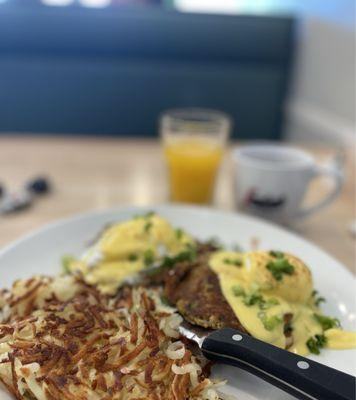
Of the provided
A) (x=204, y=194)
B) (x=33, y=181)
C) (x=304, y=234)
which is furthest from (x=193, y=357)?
(x=33, y=181)

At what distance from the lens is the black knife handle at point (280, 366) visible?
2.45 ft

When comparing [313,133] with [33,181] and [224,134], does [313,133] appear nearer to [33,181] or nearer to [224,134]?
[224,134]

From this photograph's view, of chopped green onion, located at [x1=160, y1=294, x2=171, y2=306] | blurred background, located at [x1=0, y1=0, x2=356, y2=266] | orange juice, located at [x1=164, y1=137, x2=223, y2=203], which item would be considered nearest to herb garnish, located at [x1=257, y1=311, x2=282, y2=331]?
chopped green onion, located at [x1=160, y1=294, x2=171, y2=306]

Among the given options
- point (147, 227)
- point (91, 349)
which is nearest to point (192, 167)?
point (147, 227)

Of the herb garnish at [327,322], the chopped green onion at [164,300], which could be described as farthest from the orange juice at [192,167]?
the herb garnish at [327,322]

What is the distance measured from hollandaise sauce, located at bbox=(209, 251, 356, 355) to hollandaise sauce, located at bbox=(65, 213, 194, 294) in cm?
18

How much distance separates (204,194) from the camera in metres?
1.82

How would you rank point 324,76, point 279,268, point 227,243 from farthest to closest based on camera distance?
point 324,76, point 227,243, point 279,268

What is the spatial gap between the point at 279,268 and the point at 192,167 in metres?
0.76

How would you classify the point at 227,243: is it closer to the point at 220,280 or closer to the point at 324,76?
the point at 220,280

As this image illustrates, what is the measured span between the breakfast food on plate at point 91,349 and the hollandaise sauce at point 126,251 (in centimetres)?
11

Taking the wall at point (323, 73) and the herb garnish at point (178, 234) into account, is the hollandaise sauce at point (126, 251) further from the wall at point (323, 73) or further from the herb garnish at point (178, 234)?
the wall at point (323, 73)

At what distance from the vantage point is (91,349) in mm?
890

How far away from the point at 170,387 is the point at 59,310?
322mm
